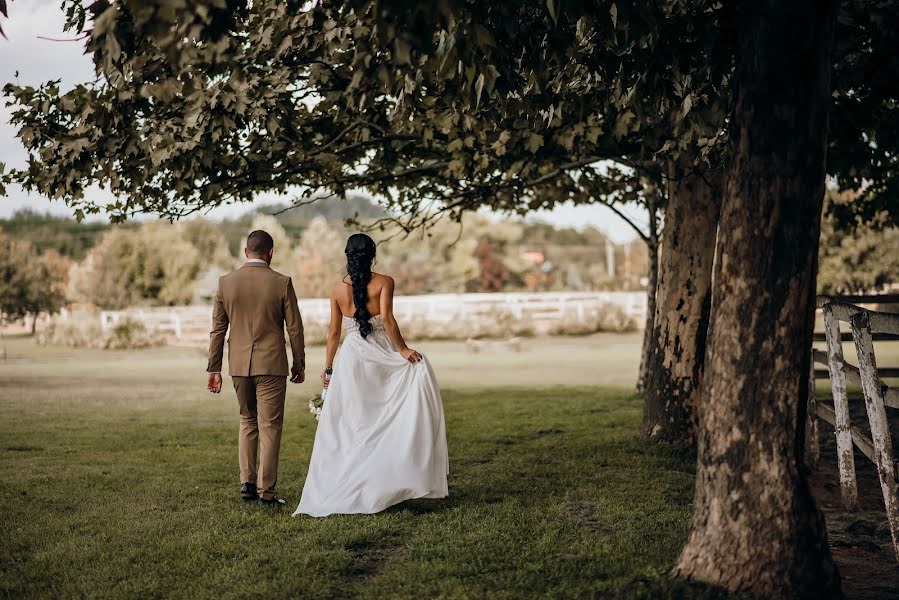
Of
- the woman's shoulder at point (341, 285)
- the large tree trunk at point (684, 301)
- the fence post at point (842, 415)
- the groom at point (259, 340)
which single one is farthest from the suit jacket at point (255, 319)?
the large tree trunk at point (684, 301)

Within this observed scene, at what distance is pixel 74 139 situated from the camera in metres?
8.03

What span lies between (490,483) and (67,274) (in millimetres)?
82221

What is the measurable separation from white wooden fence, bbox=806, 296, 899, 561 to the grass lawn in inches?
53.4

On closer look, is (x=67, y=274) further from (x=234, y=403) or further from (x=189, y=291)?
(x=234, y=403)

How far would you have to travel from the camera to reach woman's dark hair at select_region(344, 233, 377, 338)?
280 inches

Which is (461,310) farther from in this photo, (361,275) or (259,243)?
(259,243)

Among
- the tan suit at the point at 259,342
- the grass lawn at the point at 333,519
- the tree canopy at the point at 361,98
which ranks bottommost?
the grass lawn at the point at 333,519

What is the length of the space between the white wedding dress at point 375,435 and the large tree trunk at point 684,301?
12.1ft

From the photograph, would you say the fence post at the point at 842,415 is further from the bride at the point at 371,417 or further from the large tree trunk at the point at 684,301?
the bride at the point at 371,417

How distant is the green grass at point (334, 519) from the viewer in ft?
17.1

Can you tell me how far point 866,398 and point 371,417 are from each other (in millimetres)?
3684

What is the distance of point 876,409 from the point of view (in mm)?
5805

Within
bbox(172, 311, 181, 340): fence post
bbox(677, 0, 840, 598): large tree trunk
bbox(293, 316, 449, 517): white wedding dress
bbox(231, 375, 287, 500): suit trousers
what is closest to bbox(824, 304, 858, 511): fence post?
bbox(677, 0, 840, 598): large tree trunk

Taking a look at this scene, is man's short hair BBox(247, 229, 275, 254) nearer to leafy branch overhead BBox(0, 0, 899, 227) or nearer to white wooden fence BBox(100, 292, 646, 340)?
leafy branch overhead BBox(0, 0, 899, 227)
